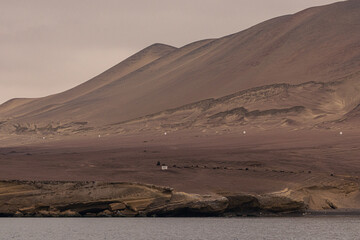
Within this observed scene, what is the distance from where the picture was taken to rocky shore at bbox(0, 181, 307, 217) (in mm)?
67375

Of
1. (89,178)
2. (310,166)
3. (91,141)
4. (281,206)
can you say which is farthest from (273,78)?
(281,206)

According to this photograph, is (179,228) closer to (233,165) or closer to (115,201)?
(115,201)

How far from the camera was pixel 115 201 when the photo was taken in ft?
221

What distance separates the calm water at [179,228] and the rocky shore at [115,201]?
0.80m

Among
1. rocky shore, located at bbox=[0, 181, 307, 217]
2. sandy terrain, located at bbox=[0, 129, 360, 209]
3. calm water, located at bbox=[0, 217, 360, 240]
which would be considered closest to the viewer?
calm water, located at bbox=[0, 217, 360, 240]

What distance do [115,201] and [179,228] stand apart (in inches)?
283

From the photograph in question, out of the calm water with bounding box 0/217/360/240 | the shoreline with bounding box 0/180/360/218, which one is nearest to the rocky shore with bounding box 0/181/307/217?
the shoreline with bounding box 0/180/360/218

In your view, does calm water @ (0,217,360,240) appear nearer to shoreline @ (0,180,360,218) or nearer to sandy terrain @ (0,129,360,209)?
shoreline @ (0,180,360,218)

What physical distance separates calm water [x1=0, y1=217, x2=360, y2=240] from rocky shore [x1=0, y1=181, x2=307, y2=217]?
801 mm

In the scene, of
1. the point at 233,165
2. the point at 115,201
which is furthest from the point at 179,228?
the point at 233,165

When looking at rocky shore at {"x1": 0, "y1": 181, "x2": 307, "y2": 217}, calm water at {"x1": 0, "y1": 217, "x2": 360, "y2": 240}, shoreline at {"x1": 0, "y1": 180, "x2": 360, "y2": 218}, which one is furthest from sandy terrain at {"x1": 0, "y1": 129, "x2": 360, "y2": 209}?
calm water at {"x1": 0, "y1": 217, "x2": 360, "y2": 240}

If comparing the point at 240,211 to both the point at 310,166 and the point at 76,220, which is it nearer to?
the point at 76,220

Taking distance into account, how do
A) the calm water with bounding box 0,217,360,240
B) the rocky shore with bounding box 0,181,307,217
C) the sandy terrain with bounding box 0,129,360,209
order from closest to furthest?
1. the calm water with bounding box 0,217,360,240
2. the rocky shore with bounding box 0,181,307,217
3. the sandy terrain with bounding box 0,129,360,209

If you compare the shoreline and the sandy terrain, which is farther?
the sandy terrain
